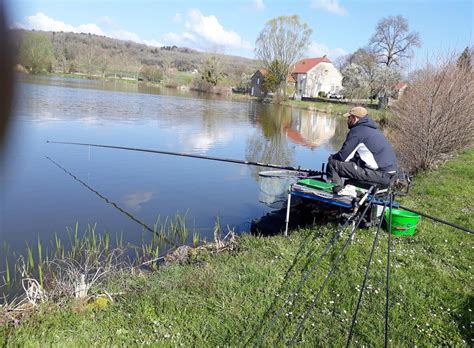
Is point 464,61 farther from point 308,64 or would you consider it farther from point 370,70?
point 308,64

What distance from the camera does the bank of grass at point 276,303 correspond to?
137 inches

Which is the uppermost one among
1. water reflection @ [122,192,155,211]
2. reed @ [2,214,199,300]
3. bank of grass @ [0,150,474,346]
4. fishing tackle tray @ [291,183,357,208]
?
fishing tackle tray @ [291,183,357,208]

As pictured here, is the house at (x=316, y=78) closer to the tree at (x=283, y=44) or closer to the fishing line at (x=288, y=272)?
the tree at (x=283, y=44)

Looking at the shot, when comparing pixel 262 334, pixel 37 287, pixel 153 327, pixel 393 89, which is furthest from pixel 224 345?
pixel 393 89

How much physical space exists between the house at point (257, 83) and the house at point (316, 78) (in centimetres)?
636

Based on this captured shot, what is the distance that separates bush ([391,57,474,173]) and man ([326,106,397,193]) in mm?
6046

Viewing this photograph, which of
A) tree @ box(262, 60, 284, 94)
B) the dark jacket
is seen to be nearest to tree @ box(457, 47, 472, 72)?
the dark jacket

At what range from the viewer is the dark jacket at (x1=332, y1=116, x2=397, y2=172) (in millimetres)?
6086

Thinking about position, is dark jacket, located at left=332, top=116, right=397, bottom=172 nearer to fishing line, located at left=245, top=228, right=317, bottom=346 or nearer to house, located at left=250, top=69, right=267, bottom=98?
fishing line, located at left=245, top=228, right=317, bottom=346

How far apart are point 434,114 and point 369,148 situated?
6.39 meters

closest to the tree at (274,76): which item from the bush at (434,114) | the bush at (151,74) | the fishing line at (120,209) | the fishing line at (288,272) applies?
the bush at (151,74)

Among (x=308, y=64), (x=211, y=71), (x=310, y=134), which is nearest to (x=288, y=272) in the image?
(x=310, y=134)

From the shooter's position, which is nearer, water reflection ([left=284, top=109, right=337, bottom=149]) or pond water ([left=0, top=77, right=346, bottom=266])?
pond water ([left=0, top=77, right=346, bottom=266])

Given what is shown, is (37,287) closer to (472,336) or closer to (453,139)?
(472,336)
